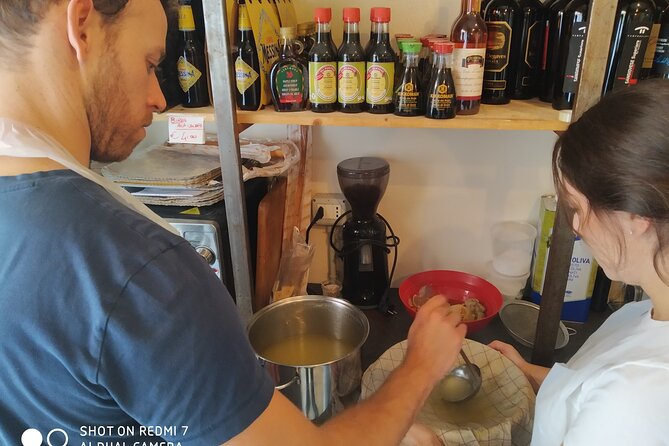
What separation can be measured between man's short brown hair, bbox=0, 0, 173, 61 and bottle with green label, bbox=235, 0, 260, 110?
0.49 meters

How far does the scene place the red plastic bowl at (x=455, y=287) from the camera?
127 cm

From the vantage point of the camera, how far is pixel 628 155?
0.58m

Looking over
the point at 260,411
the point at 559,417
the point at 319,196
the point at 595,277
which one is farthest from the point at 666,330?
the point at 319,196

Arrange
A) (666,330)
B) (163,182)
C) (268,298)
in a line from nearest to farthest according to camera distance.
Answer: (666,330) → (163,182) → (268,298)

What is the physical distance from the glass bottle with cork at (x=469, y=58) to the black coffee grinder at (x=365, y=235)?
1.07 ft

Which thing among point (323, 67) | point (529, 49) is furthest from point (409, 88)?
point (529, 49)

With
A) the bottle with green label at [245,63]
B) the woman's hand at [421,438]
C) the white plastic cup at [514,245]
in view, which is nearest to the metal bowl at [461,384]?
the woman's hand at [421,438]

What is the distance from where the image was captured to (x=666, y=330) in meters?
0.67

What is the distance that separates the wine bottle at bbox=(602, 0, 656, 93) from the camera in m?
0.88

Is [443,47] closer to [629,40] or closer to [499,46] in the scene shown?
[499,46]

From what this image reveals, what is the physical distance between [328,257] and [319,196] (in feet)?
0.62

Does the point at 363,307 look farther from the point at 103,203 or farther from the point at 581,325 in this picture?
the point at 103,203

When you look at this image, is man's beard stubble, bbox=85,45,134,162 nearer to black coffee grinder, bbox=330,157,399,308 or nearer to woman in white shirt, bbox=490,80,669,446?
woman in white shirt, bbox=490,80,669,446

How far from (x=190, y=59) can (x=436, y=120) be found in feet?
1.64
